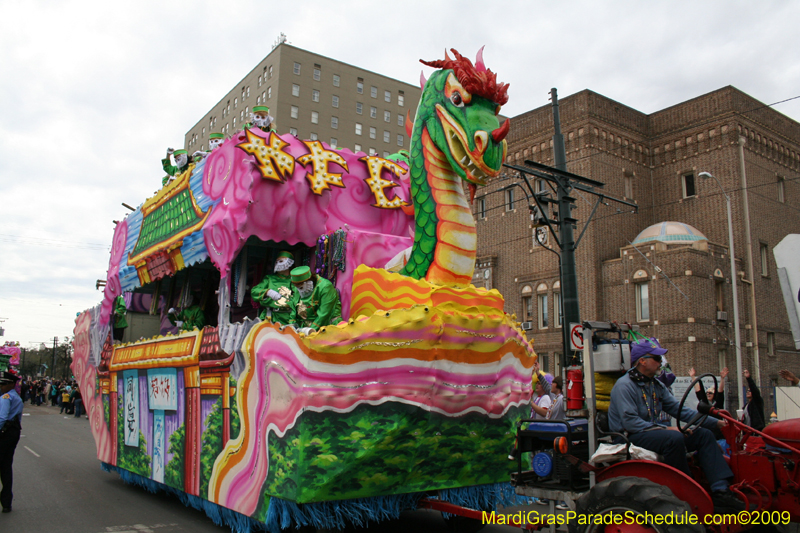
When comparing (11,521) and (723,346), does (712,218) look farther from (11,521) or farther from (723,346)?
(11,521)

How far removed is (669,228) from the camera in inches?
1001

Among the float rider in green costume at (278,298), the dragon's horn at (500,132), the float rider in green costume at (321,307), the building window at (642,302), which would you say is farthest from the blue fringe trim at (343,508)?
the building window at (642,302)

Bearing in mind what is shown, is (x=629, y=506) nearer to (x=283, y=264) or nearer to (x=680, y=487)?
(x=680, y=487)

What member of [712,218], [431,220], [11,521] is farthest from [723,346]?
[11,521]

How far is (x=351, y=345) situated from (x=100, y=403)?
7.13m

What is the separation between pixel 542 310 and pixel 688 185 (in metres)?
8.62

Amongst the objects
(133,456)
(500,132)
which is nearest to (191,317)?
(133,456)

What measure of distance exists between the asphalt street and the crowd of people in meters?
12.7

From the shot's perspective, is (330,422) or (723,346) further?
(723,346)

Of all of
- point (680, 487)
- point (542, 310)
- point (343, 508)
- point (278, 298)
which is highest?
point (542, 310)

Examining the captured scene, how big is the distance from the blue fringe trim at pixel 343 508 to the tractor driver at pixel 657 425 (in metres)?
2.15

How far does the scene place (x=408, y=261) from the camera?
21.9 feet

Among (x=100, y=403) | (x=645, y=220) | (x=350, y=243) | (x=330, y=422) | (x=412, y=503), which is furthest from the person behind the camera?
(x=645, y=220)

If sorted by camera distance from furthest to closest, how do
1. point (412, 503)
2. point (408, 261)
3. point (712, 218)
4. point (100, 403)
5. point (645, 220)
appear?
point (645, 220) → point (712, 218) → point (100, 403) → point (408, 261) → point (412, 503)
